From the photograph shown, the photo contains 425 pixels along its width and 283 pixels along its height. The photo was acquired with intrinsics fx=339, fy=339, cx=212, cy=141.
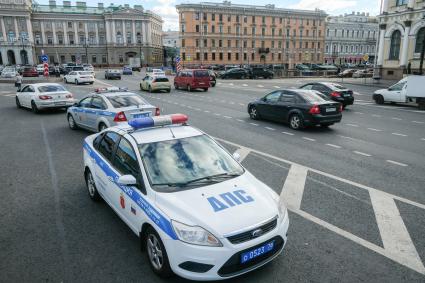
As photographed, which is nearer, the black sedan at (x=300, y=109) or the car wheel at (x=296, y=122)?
the black sedan at (x=300, y=109)

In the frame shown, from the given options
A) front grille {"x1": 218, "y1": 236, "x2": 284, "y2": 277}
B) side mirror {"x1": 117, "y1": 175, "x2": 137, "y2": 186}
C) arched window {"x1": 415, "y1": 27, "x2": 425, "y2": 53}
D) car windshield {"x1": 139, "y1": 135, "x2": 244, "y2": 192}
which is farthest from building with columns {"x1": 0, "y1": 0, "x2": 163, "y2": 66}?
front grille {"x1": 218, "y1": 236, "x2": 284, "y2": 277}

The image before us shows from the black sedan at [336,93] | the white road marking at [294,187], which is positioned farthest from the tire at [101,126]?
the black sedan at [336,93]

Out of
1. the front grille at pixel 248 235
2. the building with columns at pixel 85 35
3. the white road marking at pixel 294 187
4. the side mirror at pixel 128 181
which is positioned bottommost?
the white road marking at pixel 294 187

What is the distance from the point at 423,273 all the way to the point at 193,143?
3.49 meters

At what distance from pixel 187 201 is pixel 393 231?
3390 mm

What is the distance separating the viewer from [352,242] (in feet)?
16.2

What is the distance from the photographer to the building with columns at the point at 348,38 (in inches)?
4284

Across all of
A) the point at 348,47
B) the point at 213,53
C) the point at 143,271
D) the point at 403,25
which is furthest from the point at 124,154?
the point at 348,47

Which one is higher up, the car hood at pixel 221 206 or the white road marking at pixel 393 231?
the car hood at pixel 221 206

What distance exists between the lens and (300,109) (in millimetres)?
12883

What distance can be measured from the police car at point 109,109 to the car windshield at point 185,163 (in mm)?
5897

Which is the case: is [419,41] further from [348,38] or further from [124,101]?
[348,38]

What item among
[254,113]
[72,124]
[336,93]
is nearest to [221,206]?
[72,124]

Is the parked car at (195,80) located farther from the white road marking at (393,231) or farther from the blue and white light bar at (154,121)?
the blue and white light bar at (154,121)
